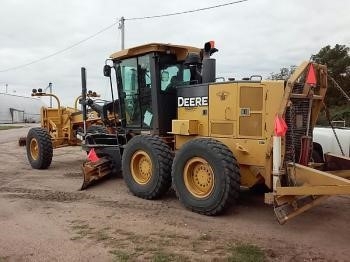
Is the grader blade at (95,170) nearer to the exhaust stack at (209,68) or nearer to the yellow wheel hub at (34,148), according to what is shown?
the exhaust stack at (209,68)

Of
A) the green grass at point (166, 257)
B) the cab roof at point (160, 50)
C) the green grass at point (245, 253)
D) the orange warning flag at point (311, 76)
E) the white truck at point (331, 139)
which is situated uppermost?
the cab roof at point (160, 50)

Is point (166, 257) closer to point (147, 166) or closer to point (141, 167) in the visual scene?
point (147, 166)

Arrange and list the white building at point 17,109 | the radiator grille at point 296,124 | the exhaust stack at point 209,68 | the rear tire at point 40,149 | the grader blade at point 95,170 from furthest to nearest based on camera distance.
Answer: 1. the white building at point 17,109
2. the rear tire at point 40,149
3. the grader blade at point 95,170
4. the exhaust stack at point 209,68
5. the radiator grille at point 296,124

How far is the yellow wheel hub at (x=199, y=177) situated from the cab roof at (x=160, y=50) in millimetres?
2446

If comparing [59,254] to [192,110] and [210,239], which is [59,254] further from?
[192,110]

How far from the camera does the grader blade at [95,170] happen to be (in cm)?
955

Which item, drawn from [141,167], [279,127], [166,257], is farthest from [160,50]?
[166,257]

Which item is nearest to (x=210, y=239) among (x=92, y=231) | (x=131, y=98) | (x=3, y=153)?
(x=92, y=231)

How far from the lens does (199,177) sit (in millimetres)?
7469

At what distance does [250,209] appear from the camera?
25.3 feet

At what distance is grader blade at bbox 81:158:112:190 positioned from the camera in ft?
31.3

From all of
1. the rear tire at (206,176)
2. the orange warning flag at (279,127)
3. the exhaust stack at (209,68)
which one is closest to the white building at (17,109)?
the exhaust stack at (209,68)

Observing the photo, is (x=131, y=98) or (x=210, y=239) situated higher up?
(x=131, y=98)

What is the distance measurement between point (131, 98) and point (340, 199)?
4.40 meters
